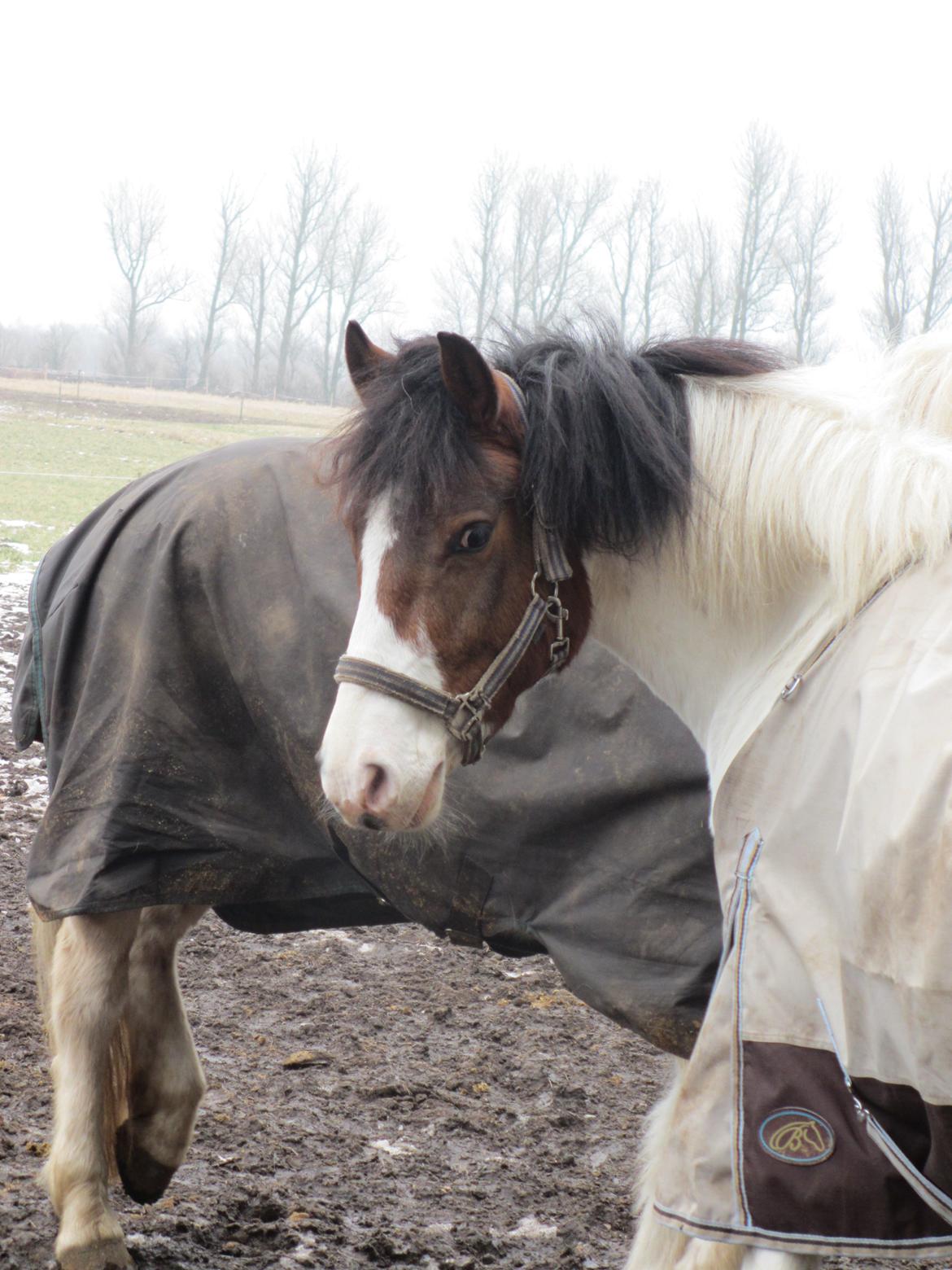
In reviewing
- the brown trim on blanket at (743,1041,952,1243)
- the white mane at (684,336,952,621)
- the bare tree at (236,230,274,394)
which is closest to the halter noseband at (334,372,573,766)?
the white mane at (684,336,952,621)

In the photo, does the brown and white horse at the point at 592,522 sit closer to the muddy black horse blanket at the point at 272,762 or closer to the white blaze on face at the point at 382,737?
the white blaze on face at the point at 382,737

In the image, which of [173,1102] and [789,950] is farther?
[173,1102]

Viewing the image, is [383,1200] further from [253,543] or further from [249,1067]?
[253,543]

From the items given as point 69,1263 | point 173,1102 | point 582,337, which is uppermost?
point 582,337

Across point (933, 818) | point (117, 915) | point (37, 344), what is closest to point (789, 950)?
point (933, 818)

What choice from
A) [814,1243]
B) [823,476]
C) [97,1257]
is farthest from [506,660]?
[97,1257]

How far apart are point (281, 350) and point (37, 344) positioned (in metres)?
17.4

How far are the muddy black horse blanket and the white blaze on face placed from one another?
497mm

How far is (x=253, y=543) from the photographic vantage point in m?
2.54

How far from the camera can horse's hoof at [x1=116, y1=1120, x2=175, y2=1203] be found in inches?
104

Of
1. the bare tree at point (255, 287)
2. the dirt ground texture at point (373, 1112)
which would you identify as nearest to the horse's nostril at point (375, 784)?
the dirt ground texture at point (373, 1112)

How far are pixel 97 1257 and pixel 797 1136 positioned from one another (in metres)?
1.67

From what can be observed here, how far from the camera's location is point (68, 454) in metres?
20.9

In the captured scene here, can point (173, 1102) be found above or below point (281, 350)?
below
